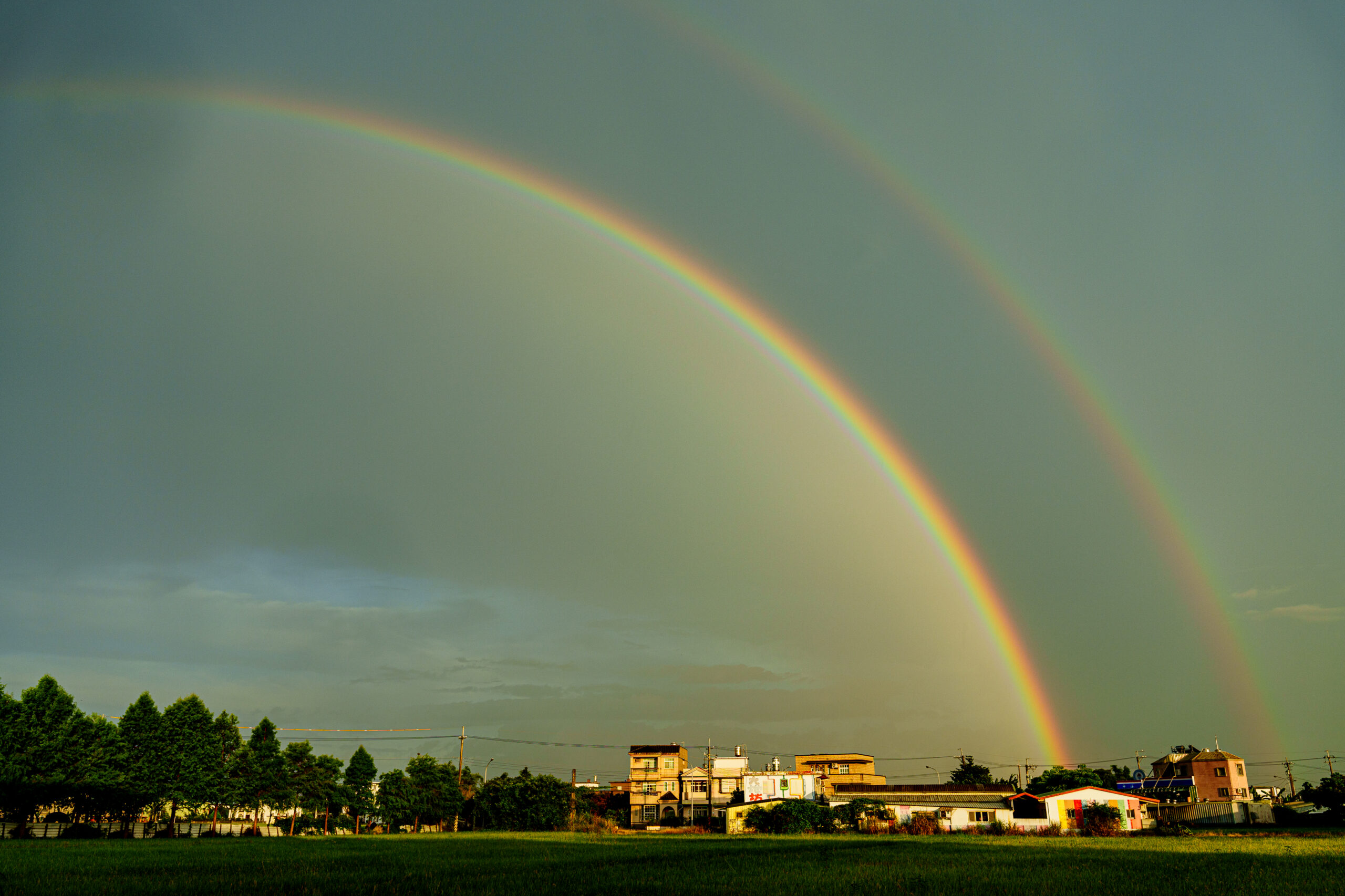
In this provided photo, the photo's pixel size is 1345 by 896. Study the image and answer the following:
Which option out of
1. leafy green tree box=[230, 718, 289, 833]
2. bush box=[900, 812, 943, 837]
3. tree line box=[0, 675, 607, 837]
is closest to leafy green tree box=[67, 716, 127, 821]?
tree line box=[0, 675, 607, 837]

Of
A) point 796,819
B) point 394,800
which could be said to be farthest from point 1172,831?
point 394,800

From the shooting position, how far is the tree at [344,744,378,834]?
82062 millimetres

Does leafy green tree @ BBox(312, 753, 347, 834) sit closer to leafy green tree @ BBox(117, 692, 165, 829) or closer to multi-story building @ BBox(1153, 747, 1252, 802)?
leafy green tree @ BBox(117, 692, 165, 829)

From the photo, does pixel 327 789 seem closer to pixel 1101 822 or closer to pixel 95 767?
pixel 95 767

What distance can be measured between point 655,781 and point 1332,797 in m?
68.0

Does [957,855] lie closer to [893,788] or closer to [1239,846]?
[1239,846]

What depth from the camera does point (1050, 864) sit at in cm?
3028

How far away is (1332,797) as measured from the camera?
79125mm

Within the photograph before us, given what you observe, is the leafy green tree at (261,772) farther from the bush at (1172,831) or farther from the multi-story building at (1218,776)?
the multi-story building at (1218,776)

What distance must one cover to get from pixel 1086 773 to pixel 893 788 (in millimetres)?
20000

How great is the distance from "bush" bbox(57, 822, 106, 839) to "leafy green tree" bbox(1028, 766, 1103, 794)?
84.1m

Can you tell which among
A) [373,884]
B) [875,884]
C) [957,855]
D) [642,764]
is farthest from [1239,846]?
[642,764]

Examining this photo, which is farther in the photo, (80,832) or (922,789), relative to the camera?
(922,789)

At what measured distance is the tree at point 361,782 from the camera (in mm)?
82062
